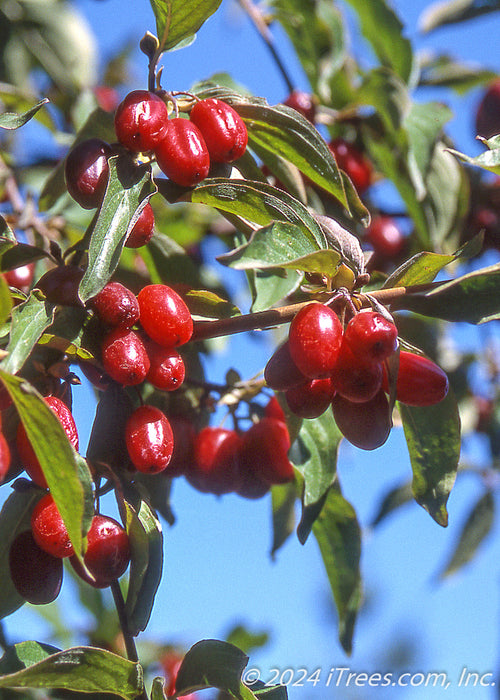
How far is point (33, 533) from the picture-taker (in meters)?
1.34

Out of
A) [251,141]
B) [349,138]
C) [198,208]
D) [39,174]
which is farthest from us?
[198,208]

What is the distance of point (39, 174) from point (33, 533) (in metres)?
2.17

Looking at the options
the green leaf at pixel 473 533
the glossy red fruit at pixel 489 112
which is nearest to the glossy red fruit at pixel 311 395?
the glossy red fruit at pixel 489 112

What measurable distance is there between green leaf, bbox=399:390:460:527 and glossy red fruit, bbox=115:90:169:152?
0.76 meters

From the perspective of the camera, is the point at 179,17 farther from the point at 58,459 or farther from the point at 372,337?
the point at 58,459

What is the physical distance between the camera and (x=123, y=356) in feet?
4.29

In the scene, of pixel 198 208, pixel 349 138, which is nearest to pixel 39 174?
pixel 198 208

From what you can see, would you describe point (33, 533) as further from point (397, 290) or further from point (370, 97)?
point (370, 97)

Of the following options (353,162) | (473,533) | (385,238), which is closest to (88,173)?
(353,162)

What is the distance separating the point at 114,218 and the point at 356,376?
1.65ft

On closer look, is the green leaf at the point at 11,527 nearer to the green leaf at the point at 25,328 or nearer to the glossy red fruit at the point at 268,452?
the green leaf at the point at 25,328

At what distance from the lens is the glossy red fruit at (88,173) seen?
4.71ft

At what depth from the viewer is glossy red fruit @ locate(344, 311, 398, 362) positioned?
123 cm

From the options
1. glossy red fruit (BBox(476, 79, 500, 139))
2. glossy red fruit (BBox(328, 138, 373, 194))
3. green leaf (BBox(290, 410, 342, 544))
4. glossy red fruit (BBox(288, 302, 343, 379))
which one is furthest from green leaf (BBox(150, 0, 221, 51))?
glossy red fruit (BBox(476, 79, 500, 139))
